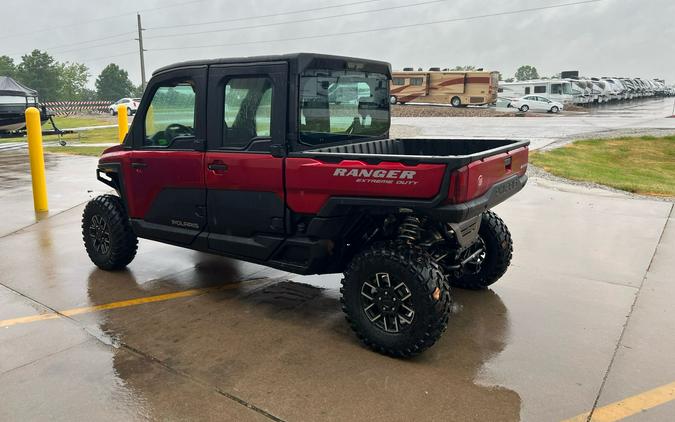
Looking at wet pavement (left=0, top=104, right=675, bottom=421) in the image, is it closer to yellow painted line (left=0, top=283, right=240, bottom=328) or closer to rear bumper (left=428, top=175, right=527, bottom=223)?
yellow painted line (left=0, top=283, right=240, bottom=328)

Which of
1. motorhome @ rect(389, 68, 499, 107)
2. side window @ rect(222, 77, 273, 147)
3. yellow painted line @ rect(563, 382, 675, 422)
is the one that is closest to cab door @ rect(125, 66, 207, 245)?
side window @ rect(222, 77, 273, 147)

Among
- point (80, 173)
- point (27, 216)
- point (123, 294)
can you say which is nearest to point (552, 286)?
point (123, 294)

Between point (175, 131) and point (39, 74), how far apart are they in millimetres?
105532

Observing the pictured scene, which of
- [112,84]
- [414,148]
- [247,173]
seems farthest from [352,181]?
[112,84]

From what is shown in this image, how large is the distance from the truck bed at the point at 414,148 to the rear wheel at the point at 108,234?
2390 mm

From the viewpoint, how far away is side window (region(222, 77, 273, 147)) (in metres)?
4.20

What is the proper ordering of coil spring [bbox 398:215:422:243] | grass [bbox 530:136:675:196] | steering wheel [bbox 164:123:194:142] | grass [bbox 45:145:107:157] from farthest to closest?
grass [bbox 45:145:107:157]
grass [bbox 530:136:675:196]
steering wheel [bbox 164:123:194:142]
coil spring [bbox 398:215:422:243]

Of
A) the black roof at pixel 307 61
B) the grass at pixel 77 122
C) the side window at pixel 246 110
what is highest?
the black roof at pixel 307 61

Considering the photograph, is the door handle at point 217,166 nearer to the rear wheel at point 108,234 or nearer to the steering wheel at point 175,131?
the steering wheel at point 175,131

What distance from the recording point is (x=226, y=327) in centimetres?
425

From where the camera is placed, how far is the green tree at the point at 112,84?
98438 mm

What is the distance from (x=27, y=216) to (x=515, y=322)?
7.26 m

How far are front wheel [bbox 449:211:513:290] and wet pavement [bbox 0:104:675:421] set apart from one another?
148 millimetres

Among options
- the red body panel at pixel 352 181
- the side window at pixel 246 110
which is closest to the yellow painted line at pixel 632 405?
the red body panel at pixel 352 181
